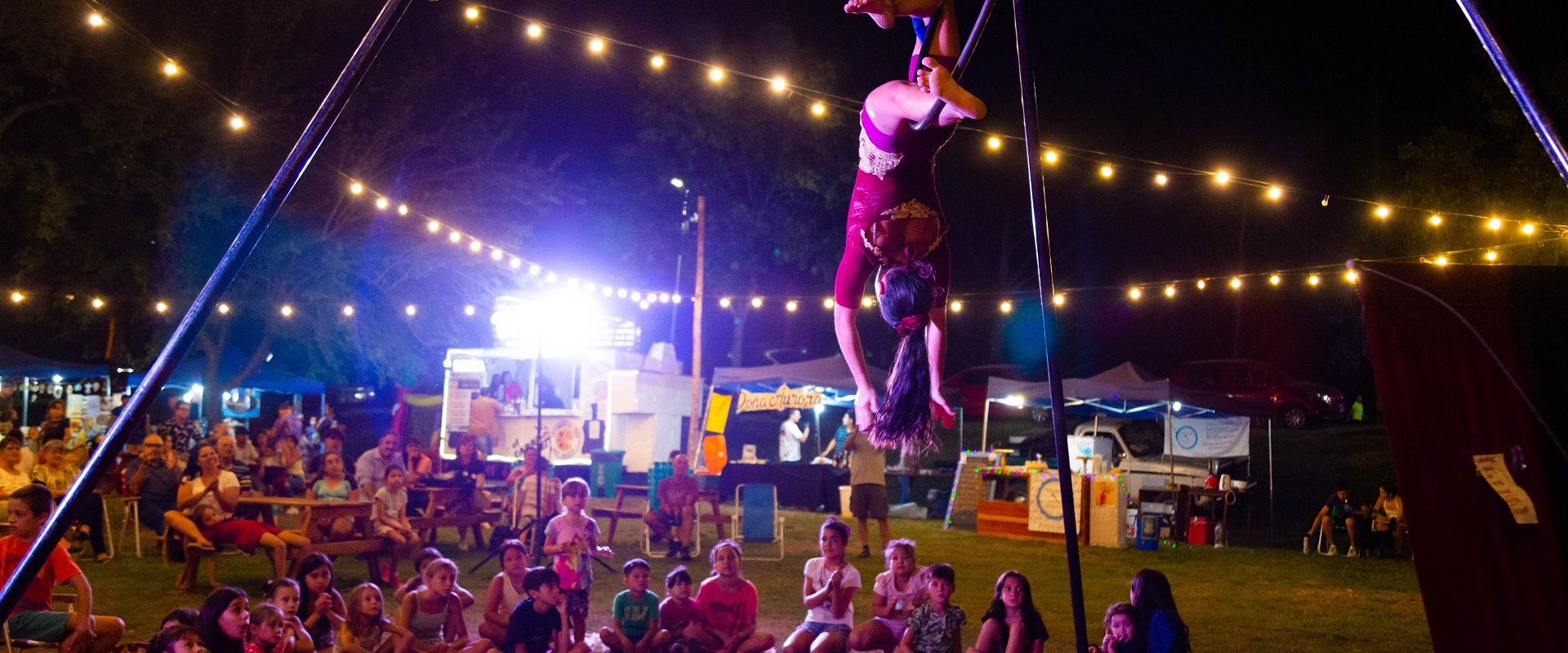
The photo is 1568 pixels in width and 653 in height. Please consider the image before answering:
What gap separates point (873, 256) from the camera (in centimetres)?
307

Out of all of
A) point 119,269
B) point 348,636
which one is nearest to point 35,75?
point 119,269

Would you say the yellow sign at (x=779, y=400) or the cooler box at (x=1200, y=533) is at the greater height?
the yellow sign at (x=779, y=400)

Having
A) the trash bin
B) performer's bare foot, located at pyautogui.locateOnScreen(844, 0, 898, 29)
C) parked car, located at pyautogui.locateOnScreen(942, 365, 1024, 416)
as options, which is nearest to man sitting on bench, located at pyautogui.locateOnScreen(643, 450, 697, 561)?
the trash bin

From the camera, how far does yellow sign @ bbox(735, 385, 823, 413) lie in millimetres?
16125

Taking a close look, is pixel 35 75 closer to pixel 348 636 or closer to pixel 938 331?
pixel 348 636

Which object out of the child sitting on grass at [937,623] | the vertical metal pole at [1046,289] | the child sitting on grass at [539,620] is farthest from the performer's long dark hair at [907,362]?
the child sitting on grass at [539,620]

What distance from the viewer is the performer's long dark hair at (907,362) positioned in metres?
2.91

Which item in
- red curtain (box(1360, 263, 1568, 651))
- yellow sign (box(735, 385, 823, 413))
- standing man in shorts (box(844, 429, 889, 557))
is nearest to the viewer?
red curtain (box(1360, 263, 1568, 651))

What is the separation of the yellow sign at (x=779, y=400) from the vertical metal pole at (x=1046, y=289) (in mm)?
12796

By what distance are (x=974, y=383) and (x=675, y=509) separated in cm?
1225

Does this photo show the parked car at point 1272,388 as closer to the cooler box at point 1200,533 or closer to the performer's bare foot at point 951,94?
the cooler box at point 1200,533

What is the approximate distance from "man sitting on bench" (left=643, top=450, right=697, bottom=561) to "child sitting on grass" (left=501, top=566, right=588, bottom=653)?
477 cm

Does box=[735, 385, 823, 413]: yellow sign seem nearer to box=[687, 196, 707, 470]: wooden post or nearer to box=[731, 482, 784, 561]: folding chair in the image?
box=[687, 196, 707, 470]: wooden post

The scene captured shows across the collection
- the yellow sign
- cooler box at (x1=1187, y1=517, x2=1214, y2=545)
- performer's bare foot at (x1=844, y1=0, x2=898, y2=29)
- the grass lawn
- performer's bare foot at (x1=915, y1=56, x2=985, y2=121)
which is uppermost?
performer's bare foot at (x1=844, y1=0, x2=898, y2=29)
